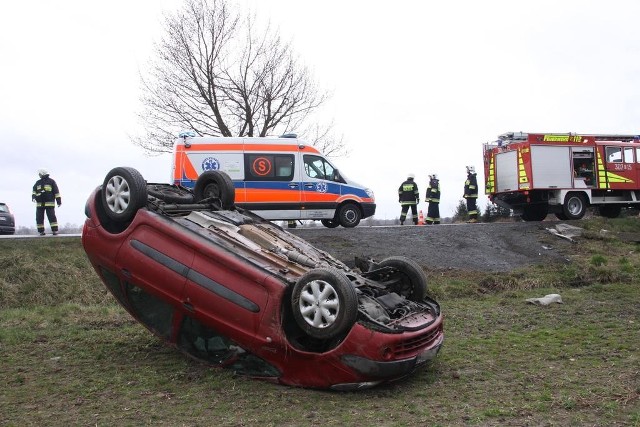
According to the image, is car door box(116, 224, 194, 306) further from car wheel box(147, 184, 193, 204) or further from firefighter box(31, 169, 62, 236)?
firefighter box(31, 169, 62, 236)

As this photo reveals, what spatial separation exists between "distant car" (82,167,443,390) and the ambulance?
8.19m

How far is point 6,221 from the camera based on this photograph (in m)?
17.8

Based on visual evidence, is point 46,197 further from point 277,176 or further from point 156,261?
point 156,261

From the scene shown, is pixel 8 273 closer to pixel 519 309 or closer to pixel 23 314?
pixel 23 314

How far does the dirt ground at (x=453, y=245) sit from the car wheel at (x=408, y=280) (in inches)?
188

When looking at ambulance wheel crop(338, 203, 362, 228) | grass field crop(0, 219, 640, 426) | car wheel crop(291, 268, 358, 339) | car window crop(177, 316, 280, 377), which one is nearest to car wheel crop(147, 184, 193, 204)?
car window crop(177, 316, 280, 377)

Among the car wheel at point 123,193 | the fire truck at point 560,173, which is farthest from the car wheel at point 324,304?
the fire truck at point 560,173

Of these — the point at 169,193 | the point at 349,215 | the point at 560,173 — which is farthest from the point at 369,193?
the point at 169,193

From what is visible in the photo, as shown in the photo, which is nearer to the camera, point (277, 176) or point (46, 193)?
point (46, 193)

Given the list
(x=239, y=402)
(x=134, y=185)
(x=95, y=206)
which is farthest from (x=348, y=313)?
(x=95, y=206)

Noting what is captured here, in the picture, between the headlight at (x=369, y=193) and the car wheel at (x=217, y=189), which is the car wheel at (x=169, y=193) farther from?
the headlight at (x=369, y=193)

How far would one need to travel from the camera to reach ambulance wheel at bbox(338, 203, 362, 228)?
15.7 meters

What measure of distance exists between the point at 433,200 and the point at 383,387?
13886 millimetres

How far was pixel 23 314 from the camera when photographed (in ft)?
29.4
